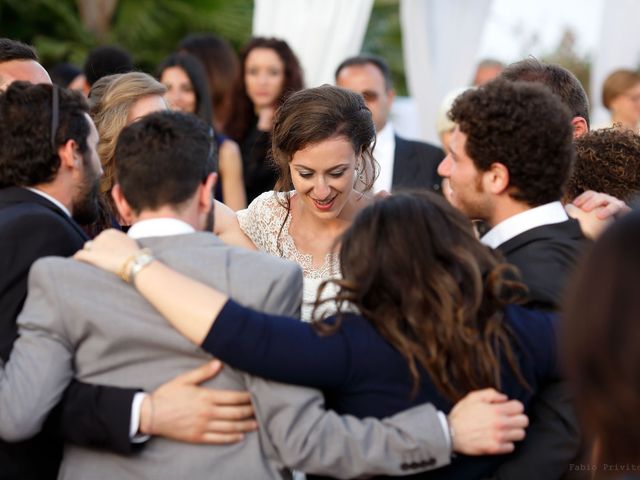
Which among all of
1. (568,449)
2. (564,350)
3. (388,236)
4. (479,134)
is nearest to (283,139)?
(479,134)

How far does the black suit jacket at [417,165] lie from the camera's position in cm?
606

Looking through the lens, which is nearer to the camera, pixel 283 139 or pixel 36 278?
pixel 36 278

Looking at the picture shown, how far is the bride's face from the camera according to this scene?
3.82 m

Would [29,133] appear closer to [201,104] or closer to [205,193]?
[205,193]

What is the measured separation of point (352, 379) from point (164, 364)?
479 mm

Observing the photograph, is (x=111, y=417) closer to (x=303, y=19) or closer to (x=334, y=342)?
(x=334, y=342)

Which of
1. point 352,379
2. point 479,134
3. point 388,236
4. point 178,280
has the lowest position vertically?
point 352,379

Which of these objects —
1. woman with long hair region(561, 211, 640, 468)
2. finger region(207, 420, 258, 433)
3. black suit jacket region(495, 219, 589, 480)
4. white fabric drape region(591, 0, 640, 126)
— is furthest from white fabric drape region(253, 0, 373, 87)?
woman with long hair region(561, 211, 640, 468)

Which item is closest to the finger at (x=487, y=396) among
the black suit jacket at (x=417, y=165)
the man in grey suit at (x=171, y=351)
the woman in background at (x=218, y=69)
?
the man in grey suit at (x=171, y=351)

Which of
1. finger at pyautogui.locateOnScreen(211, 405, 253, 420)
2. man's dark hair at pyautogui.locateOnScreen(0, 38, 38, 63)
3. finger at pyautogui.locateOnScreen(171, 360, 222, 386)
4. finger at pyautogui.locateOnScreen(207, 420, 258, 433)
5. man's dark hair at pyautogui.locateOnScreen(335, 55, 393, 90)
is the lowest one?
finger at pyautogui.locateOnScreen(207, 420, 258, 433)

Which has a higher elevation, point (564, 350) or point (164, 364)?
point (564, 350)

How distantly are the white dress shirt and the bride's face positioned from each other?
2201mm

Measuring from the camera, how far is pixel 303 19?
8.61m

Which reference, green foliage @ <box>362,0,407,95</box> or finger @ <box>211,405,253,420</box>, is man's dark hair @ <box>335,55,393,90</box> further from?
green foliage @ <box>362,0,407,95</box>
